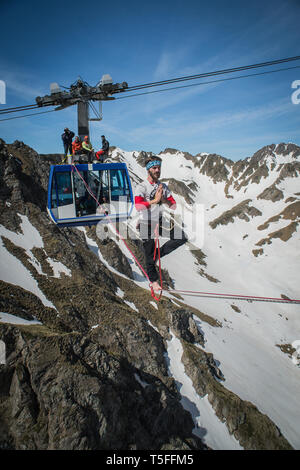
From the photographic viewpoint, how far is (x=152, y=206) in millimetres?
8023

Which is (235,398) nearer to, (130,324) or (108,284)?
(130,324)

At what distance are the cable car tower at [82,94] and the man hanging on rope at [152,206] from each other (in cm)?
609

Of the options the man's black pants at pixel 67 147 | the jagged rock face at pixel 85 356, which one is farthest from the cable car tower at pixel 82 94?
the jagged rock face at pixel 85 356

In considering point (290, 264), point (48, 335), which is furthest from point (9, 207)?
point (290, 264)

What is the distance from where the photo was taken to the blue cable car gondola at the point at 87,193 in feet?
47.3

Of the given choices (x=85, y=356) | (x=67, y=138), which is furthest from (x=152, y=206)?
(x=85, y=356)

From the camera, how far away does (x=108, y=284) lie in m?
42.8

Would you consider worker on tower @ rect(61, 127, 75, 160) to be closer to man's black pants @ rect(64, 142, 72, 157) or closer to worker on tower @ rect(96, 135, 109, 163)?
man's black pants @ rect(64, 142, 72, 157)

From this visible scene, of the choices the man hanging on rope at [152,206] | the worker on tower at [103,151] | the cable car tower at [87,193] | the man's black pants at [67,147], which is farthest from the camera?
the worker on tower at [103,151]

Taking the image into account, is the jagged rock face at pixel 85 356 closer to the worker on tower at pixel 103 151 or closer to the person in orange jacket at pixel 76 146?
the worker on tower at pixel 103 151

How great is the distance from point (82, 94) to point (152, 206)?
809 cm

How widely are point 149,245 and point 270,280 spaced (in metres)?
90.4

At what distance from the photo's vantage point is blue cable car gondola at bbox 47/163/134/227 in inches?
567

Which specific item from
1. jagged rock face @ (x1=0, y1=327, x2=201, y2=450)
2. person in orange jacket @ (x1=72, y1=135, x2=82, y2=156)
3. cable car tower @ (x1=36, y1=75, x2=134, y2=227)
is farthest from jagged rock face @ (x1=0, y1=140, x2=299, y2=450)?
person in orange jacket @ (x1=72, y1=135, x2=82, y2=156)
